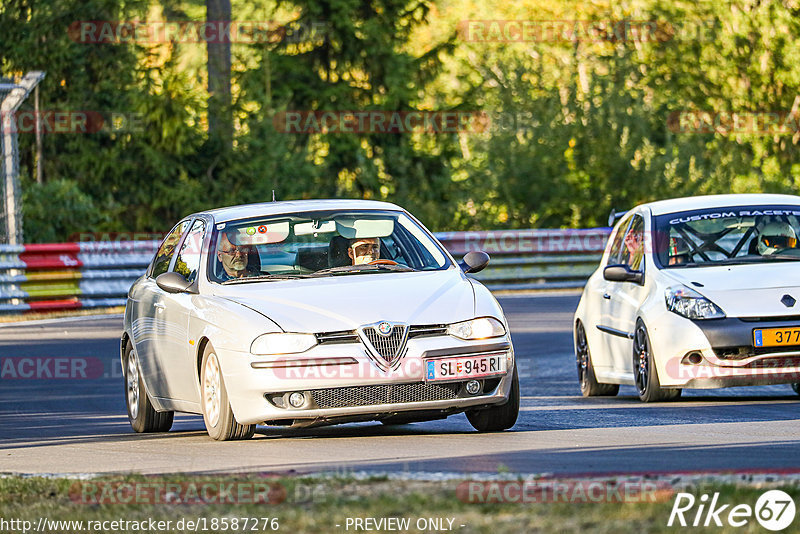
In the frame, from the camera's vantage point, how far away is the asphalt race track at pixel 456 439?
27.3 ft

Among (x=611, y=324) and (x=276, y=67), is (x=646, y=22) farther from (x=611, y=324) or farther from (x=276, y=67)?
(x=611, y=324)

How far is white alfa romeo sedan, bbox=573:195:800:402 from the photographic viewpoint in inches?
463

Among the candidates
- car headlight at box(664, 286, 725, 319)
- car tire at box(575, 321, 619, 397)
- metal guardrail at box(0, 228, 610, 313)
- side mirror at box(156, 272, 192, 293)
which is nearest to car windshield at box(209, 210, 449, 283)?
side mirror at box(156, 272, 192, 293)

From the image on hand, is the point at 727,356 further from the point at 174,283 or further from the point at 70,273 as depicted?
the point at 70,273

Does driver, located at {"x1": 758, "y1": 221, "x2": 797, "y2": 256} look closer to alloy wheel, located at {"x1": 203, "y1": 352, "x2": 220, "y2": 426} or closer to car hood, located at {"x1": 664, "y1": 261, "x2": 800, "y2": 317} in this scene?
car hood, located at {"x1": 664, "y1": 261, "x2": 800, "y2": 317}

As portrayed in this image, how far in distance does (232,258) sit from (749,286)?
12.5 ft

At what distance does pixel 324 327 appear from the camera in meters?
9.52

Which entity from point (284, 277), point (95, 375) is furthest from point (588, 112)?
point (284, 277)

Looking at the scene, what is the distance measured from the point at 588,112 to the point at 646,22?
451 inches

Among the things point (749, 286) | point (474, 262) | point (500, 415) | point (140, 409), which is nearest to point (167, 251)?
point (140, 409)

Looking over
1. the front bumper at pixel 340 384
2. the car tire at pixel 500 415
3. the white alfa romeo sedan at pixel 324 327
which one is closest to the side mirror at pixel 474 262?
the white alfa romeo sedan at pixel 324 327

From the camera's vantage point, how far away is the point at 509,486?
7020 mm

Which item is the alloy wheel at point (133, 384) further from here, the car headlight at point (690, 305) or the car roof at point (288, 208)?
the car headlight at point (690, 305)

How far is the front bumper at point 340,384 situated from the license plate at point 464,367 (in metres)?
0.04
